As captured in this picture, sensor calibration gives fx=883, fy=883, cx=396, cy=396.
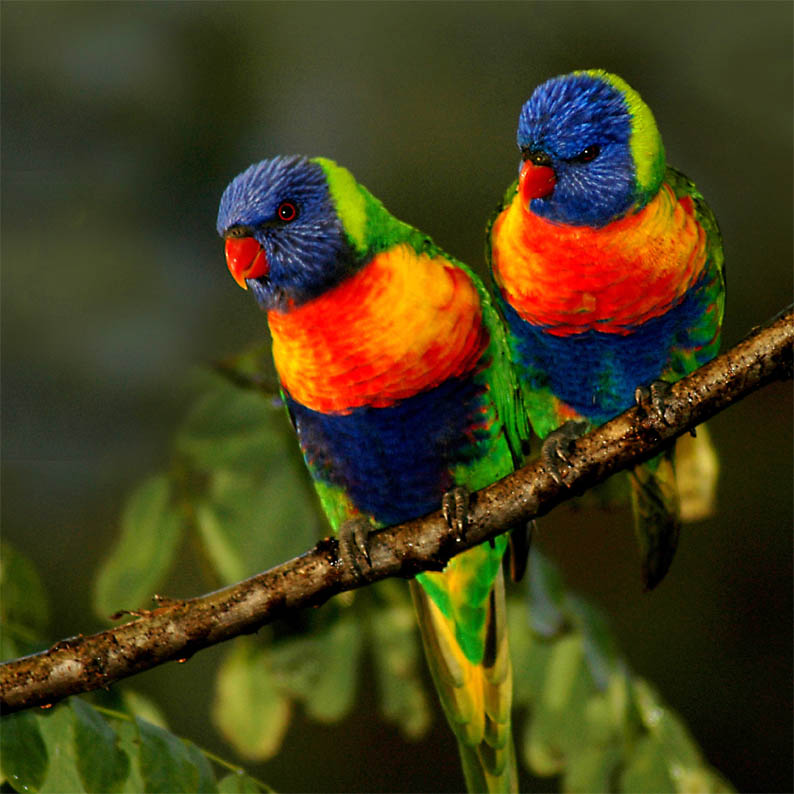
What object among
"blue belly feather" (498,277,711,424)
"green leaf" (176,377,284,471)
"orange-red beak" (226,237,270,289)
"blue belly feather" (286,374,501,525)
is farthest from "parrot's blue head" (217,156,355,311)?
"green leaf" (176,377,284,471)

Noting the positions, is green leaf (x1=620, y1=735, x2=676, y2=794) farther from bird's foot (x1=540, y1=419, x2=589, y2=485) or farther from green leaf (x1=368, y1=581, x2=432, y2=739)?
bird's foot (x1=540, y1=419, x2=589, y2=485)

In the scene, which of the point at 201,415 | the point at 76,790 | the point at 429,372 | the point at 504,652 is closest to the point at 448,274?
the point at 429,372

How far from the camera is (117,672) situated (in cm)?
122

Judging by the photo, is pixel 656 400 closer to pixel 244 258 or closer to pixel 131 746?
pixel 244 258

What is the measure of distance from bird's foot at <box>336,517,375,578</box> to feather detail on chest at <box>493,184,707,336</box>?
0.44 metres

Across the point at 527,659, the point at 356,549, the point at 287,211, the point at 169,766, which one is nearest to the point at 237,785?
the point at 169,766

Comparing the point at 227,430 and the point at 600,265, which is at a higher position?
the point at 600,265

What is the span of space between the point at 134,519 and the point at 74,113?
1.41 m

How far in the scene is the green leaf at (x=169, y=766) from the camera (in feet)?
4.05

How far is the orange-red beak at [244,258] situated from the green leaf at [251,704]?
2.71ft

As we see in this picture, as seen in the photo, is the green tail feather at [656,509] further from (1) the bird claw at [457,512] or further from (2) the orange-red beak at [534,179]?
(2) the orange-red beak at [534,179]

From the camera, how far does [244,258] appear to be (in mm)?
1273

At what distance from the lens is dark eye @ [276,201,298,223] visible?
50.0 inches

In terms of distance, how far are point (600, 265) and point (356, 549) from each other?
1.85ft
